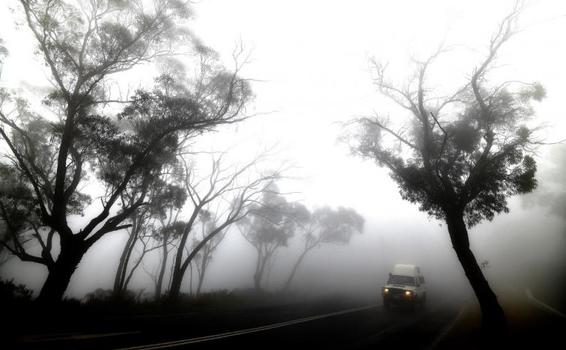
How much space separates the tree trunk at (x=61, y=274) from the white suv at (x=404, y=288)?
1702cm

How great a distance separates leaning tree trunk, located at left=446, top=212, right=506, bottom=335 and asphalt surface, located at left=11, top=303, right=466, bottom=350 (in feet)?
5.73

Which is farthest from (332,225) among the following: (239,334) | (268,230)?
(239,334)

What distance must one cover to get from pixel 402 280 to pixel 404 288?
1691 mm

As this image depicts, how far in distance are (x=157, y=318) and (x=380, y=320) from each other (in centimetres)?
1013

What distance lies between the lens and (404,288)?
18.8m

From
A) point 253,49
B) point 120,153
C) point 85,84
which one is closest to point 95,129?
point 120,153

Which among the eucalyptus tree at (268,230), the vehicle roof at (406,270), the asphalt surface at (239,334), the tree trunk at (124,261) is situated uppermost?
A: the eucalyptus tree at (268,230)

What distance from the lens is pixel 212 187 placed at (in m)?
21.5

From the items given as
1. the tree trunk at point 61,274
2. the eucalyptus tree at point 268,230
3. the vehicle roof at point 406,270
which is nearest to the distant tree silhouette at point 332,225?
the eucalyptus tree at point 268,230

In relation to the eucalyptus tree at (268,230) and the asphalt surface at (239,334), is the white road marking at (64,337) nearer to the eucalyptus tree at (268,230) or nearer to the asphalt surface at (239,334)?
the asphalt surface at (239,334)

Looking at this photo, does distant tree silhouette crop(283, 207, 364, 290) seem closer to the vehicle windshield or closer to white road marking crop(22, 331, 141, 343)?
the vehicle windshield

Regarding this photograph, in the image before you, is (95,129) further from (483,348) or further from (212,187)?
(483,348)

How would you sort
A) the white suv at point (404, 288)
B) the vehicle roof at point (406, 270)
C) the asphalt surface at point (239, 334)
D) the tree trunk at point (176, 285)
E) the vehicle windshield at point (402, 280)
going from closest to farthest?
the asphalt surface at point (239, 334), the tree trunk at point (176, 285), the white suv at point (404, 288), the vehicle windshield at point (402, 280), the vehicle roof at point (406, 270)

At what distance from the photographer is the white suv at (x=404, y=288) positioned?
18375 mm
